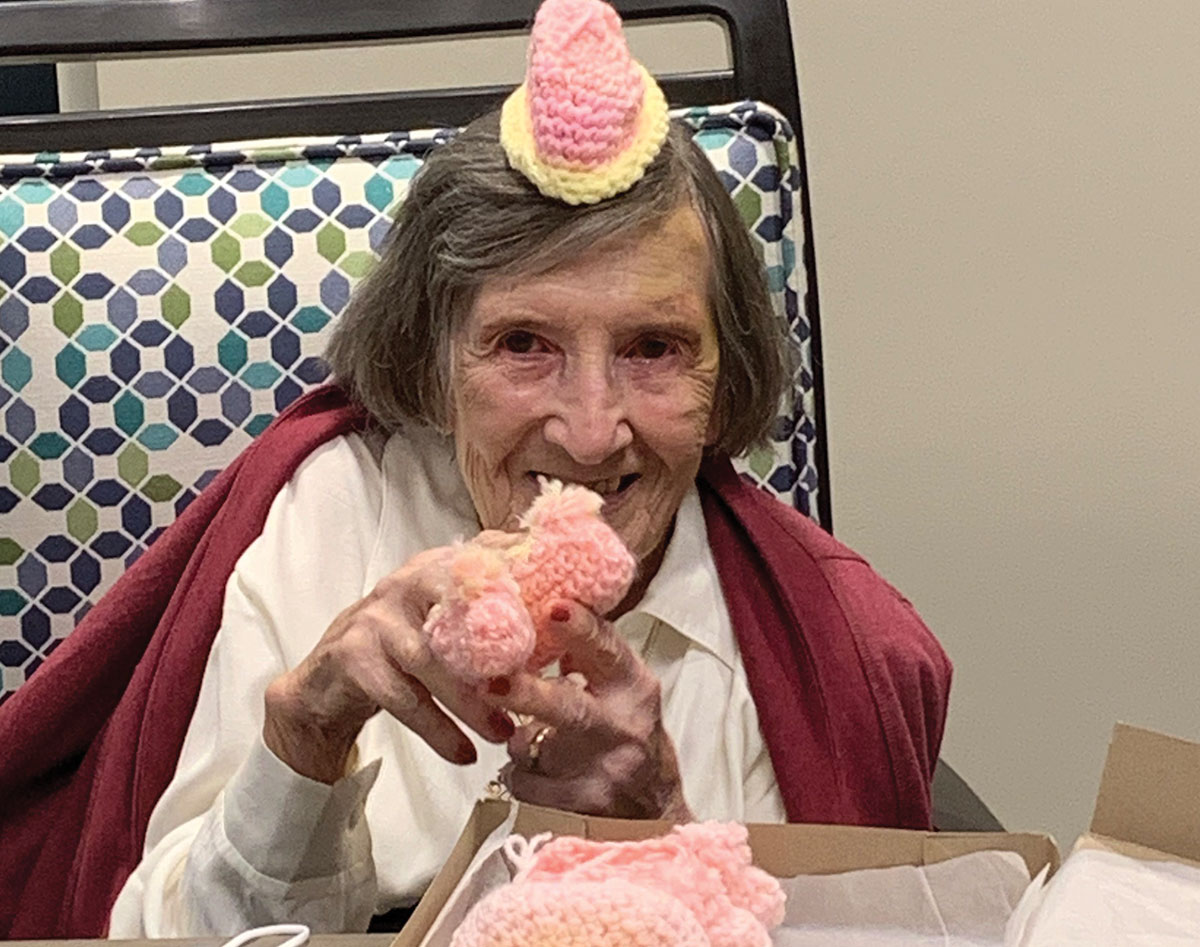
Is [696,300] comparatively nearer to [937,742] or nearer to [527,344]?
[527,344]

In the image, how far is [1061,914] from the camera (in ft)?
1.75

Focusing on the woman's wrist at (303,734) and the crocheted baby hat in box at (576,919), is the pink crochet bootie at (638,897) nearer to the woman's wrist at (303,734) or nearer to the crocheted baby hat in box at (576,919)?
the crocheted baby hat in box at (576,919)

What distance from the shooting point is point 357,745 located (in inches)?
38.0

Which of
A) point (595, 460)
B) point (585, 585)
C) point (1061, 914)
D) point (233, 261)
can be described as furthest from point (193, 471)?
point (1061, 914)

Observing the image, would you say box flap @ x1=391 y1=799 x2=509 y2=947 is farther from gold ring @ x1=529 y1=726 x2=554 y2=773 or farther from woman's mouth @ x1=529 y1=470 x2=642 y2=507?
woman's mouth @ x1=529 y1=470 x2=642 y2=507

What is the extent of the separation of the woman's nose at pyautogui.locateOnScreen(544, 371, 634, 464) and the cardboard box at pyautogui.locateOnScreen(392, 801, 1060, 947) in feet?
1.22

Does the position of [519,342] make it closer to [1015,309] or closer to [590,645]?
[590,645]

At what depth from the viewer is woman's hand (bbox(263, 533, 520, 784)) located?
0.76 metres

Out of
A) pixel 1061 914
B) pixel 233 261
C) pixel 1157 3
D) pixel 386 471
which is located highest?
pixel 1157 3

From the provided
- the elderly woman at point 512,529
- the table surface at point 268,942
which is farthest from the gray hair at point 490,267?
the table surface at point 268,942

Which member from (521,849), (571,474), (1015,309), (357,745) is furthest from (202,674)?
(1015,309)

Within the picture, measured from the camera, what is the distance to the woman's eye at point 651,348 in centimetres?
98

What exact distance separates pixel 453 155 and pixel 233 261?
0.24m

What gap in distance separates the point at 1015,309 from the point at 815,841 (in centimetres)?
126
